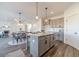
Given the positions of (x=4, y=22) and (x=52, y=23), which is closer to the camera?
(x=52, y=23)

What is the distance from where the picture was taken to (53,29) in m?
8.81

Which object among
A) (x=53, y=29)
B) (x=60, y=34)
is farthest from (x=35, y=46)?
(x=53, y=29)

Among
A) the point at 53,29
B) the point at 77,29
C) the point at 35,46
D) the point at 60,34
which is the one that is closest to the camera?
the point at 35,46

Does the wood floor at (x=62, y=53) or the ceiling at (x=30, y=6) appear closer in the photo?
the wood floor at (x=62, y=53)

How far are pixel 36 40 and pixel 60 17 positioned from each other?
17.0 feet

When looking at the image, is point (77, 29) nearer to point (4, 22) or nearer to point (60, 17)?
point (60, 17)

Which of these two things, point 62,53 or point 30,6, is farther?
point 30,6

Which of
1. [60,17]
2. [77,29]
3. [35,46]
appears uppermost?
[60,17]

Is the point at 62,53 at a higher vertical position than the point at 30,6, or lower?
lower

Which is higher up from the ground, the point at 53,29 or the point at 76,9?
the point at 76,9

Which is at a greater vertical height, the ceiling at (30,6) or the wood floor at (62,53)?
the ceiling at (30,6)

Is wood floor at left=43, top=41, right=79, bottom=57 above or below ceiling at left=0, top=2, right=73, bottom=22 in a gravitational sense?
below

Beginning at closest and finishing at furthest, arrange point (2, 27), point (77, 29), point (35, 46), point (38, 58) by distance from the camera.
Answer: point (38, 58)
point (35, 46)
point (77, 29)
point (2, 27)

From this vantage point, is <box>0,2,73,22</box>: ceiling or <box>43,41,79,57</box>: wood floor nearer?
<box>43,41,79,57</box>: wood floor
